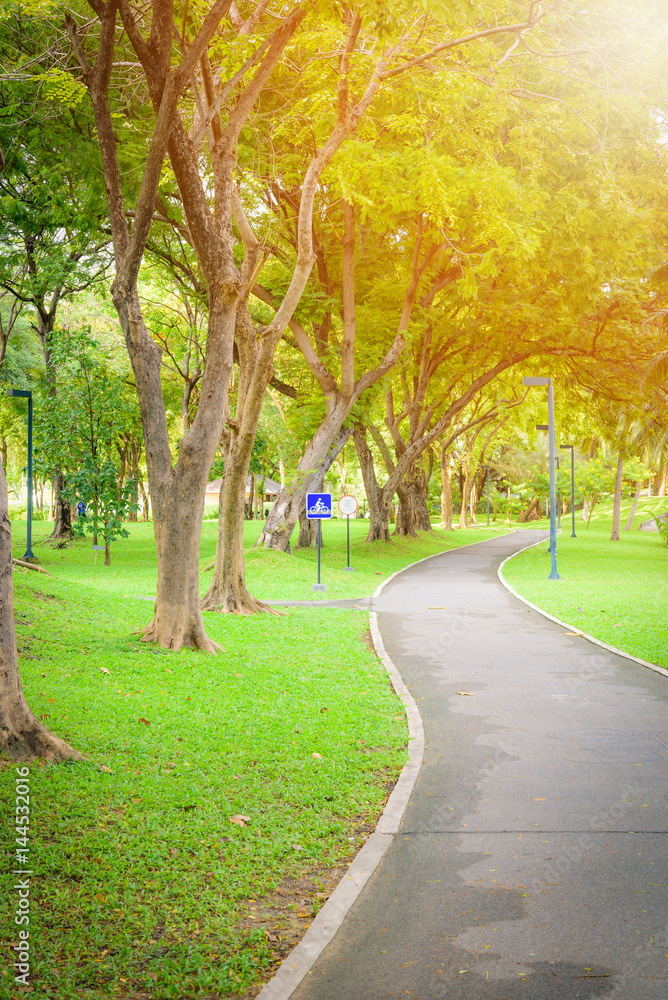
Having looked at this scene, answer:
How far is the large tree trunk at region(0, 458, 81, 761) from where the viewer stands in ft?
17.7

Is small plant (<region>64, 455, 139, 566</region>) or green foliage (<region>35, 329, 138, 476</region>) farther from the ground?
green foliage (<region>35, 329, 138, 476</region>)

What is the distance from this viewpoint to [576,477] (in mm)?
50094

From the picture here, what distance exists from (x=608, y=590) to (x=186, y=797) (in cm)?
1529

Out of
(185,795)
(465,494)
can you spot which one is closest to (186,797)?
(185,795)

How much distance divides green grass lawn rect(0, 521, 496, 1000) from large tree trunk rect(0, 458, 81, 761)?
235mm

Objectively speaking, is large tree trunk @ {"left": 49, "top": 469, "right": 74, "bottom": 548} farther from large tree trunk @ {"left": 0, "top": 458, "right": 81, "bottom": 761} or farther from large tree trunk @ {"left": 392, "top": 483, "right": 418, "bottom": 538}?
large tree trunk @ {"left": 0, "top": 458, "right": 81, "bottom": 761}

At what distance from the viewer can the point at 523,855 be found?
474 cm

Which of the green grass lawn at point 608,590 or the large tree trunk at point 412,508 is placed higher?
the large tree trunk at point 412,508

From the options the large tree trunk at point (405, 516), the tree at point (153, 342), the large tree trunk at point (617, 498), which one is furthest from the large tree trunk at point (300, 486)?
the large tree trunk at point (617, 498)

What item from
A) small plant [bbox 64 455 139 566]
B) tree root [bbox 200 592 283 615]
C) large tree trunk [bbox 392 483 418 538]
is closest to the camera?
tree root [bbox 200 592 283 615]

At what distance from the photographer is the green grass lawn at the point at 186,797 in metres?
3.66

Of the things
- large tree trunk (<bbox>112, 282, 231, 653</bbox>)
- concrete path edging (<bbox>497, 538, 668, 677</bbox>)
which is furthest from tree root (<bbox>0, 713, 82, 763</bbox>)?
concrete path edging (<bbox>497, 538, 668, 677</bbox>)

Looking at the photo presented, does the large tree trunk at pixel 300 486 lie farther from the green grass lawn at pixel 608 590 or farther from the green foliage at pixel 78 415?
the green grass lawn at pixel 608 590

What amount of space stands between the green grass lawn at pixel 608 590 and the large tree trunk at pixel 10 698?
7.52 m
